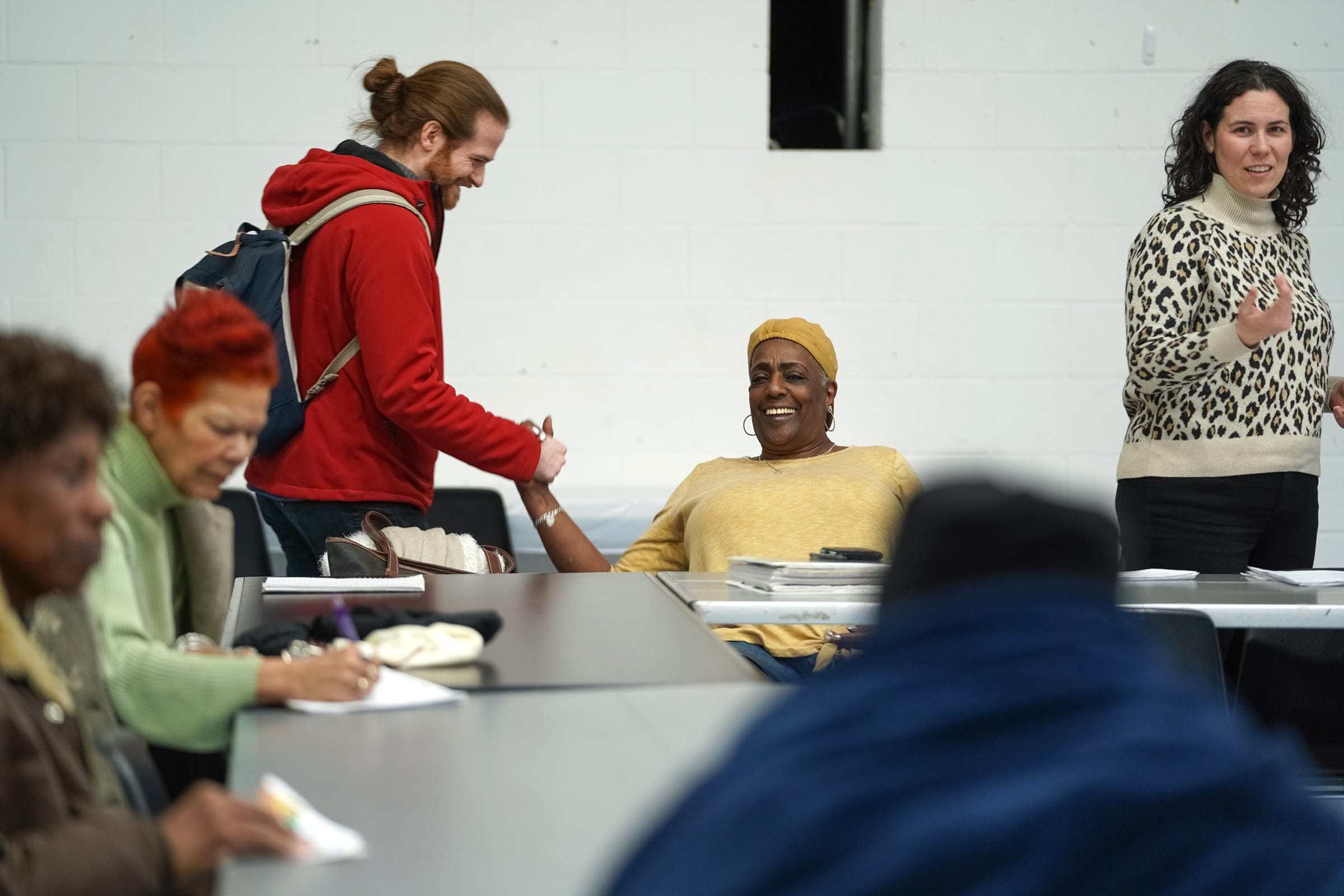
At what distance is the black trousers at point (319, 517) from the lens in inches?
86.4

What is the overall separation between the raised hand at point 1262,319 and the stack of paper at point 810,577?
772 millimetres

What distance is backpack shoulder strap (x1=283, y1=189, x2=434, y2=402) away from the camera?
7.09 ft

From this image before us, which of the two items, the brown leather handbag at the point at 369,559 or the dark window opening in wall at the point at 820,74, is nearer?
the brown leather handbag at the point at 369,559

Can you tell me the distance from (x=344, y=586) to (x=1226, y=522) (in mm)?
1550

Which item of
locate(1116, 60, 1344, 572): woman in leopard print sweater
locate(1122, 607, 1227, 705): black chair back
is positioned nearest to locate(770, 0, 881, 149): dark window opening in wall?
locate(1116, 60, 1344, 572): woman in leopard print sweater

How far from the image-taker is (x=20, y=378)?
915 mm

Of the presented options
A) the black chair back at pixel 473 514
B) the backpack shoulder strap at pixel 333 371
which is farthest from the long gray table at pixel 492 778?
the black chair back at pixel 473 514

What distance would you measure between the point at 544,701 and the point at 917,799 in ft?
2.59


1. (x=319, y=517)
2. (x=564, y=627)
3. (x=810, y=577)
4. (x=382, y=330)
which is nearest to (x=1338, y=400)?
(x=810, y=577)

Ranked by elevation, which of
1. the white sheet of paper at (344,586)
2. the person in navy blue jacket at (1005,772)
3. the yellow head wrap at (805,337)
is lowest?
the white sheet of paper at (344,586)

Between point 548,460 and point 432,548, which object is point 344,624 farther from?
point 548,460

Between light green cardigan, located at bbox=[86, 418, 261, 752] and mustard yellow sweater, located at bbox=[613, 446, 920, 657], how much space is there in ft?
4.02

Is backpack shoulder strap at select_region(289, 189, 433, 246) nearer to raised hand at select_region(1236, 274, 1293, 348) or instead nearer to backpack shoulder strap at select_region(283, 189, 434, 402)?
backpack shoulder strap at select_region(283, 189, 434, 402)

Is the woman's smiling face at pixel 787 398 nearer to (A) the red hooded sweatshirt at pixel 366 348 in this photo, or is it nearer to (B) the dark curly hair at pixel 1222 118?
(A) the red hooded sweatshirt at pixel 366 348
